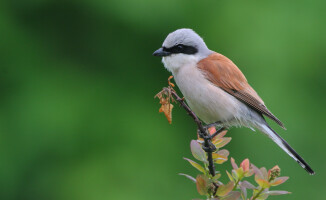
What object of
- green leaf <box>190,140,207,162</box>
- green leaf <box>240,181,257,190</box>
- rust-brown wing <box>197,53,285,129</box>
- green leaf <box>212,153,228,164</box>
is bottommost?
green leaf <box>240,181,257,190</box>

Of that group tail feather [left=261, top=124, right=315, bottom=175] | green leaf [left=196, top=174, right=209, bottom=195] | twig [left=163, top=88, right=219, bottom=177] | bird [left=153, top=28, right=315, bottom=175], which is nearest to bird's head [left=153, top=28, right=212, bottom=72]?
bird [left=153, top=28, right=315, bottom=175]

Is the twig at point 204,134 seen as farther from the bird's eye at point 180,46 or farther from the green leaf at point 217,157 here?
the bird's eye at point 180,46

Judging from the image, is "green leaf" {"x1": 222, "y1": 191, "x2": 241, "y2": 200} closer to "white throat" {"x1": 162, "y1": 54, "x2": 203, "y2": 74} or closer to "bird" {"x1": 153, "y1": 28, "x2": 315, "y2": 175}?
"bird" {"x1": 153, "y1": 28, "x2": 315, "y2": 175}

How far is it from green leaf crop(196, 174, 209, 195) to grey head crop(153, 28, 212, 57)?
1341 mm

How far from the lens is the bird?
268 cm

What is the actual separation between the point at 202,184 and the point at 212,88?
138cm

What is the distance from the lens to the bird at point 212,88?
106 inches

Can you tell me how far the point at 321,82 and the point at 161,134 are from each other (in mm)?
1498

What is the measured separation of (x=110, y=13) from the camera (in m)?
4.27

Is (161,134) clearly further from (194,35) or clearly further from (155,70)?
(194,35)

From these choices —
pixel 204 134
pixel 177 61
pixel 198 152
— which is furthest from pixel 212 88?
pixel 198 152

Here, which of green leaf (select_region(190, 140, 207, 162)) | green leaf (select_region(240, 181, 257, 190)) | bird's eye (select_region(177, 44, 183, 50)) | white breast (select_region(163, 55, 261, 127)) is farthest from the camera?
bird's eye (select_region(177, 44, 183, 50))

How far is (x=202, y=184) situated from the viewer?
142 cm

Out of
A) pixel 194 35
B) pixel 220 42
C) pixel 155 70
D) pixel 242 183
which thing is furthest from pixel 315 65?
pixel 242 183
